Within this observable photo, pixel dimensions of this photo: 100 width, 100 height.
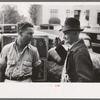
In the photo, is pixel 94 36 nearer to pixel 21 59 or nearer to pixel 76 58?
pixel 76 58

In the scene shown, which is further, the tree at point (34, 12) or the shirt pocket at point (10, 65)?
the tree at point (34, 12)

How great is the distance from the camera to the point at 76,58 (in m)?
3.40

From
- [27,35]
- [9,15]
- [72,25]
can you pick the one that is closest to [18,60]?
[27,35]

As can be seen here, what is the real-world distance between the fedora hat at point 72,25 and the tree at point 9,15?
782 mm

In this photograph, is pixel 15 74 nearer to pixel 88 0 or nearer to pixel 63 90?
pixel 63 90

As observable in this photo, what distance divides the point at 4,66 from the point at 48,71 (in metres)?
0.74

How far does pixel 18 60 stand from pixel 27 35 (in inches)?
17.4

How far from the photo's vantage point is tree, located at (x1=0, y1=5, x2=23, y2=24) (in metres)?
3.86

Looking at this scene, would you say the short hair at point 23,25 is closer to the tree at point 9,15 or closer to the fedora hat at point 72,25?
the tree at point 9,15

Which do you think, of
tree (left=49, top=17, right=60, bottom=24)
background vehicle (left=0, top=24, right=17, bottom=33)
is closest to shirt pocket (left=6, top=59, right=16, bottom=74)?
background vehicle (left=0, top=24, right=17, bottom=33)

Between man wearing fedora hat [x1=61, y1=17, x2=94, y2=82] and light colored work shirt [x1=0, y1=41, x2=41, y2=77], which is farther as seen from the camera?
light colored work shirt [x1=0, y1=41, x2=41, y2=77]

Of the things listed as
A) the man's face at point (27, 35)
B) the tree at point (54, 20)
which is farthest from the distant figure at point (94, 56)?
the man's face at point (27, 35)

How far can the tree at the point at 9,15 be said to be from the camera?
12.6 feet

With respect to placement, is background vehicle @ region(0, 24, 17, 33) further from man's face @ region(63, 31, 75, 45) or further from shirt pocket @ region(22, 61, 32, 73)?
man's face @ region(63, 31, 75, 45)
